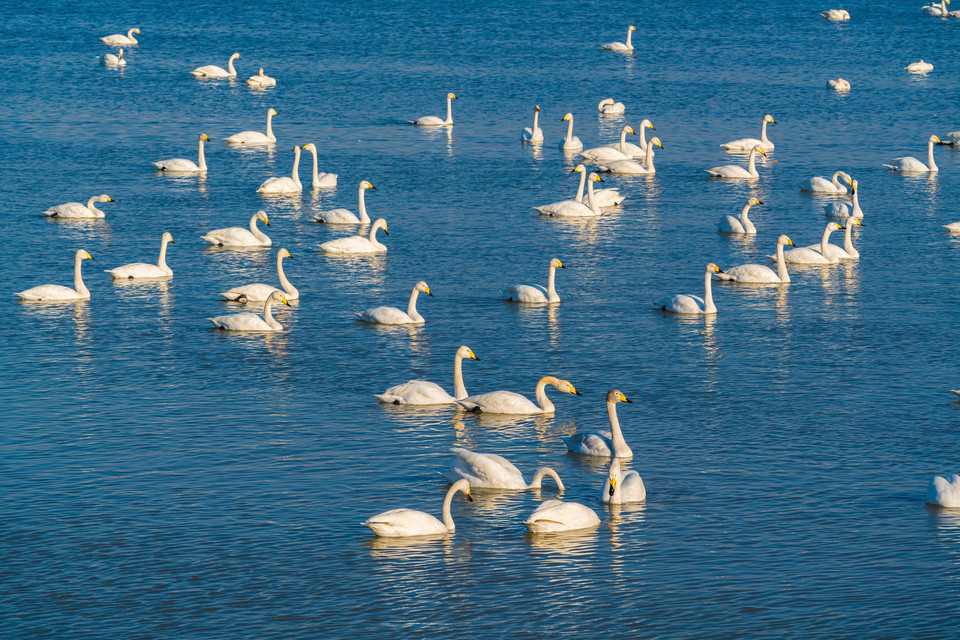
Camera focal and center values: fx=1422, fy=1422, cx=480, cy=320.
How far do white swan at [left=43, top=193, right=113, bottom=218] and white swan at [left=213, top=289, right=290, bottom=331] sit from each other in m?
12.0

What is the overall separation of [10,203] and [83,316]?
12.8m


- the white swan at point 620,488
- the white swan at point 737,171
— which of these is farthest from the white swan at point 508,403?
the white swan at point 737,171

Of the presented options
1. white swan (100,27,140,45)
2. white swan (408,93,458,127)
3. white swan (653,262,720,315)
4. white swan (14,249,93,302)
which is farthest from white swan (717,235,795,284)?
white swan (100,27,140,45)

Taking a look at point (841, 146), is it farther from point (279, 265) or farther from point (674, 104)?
point (279, 265)

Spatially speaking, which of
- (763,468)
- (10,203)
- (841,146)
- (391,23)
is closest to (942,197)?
(841,146)

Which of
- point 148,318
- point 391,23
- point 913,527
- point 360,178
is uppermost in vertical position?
point 391,23

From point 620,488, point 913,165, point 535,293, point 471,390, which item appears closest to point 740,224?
point 535,293

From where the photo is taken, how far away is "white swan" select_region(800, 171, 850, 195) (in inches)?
1796

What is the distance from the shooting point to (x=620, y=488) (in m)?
21.2

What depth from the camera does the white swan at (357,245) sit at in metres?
38.1

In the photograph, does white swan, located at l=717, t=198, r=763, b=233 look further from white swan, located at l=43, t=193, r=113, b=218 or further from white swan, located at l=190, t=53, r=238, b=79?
white swan, located at l=190, t=53, r=238, b=79

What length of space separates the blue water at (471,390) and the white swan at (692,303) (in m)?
0.36

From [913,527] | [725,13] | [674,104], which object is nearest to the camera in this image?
[913,527]

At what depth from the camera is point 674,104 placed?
212ft
